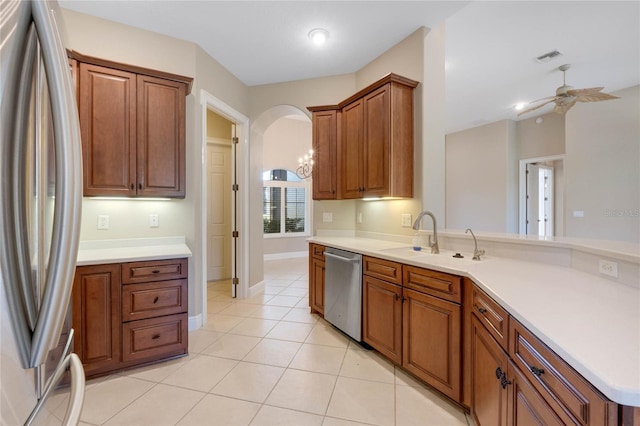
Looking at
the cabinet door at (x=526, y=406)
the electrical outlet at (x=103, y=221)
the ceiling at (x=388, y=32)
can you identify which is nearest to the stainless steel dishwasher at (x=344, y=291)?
the cabinet door at (x=526, y=406)

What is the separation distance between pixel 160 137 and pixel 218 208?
2.28 m

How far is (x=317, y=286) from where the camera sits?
3211 mm

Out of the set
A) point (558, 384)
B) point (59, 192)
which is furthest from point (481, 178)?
point (59, 192)

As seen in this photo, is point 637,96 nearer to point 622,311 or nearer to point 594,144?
point 594,144

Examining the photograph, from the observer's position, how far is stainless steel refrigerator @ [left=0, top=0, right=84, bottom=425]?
495mm

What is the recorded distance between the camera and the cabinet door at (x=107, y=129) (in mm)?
2234

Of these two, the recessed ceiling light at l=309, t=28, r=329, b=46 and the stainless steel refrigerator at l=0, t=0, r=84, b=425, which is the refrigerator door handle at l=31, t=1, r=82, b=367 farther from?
the recessed ceiling light at l=309, t=28, r=329, b=46

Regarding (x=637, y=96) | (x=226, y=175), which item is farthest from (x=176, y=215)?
(x=637, y=96)

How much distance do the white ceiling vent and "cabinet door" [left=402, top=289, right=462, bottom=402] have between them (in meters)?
3.62

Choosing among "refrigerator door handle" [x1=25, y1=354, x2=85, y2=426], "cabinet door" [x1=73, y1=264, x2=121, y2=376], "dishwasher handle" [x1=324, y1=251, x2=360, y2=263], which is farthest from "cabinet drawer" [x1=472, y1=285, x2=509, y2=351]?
"cabinet door" [x1=73, y1=264, x2=121, y2=376]

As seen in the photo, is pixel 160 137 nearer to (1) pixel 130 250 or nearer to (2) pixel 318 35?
(1) pixel 130 250

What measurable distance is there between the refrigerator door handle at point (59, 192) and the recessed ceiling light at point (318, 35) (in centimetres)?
259

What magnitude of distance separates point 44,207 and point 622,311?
5.97 feet

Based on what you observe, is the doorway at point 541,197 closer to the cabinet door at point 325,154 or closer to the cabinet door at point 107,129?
the cabinet door at point 325,154
